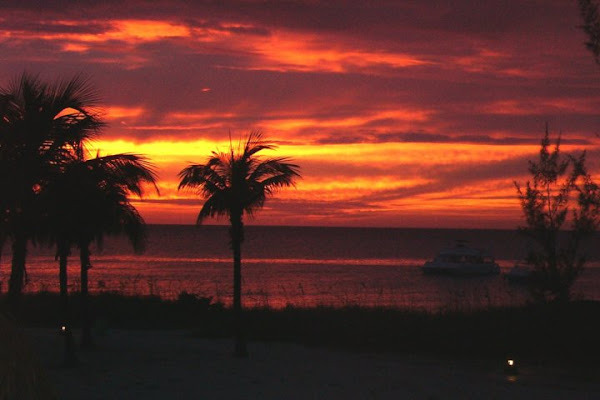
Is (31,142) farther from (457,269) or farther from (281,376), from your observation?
(457,269)

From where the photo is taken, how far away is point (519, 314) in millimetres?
24938

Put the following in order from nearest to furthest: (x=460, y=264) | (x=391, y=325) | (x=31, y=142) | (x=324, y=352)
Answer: (x=31, y=142) → (x=324, y=352) → (x=391, y=325) → (x=460, y=264)

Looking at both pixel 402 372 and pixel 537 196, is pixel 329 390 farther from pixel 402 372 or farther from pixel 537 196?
pixel 537 196

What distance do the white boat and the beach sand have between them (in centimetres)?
7331

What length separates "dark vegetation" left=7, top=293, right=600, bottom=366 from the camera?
73.4 ft

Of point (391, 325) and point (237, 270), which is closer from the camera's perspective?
point (237, 270)

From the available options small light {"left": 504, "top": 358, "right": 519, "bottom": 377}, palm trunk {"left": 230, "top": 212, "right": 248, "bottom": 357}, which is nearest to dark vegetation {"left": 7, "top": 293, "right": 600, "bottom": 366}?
small light {"left": 504, "top": 358, "right": 519, "bottom": 377}

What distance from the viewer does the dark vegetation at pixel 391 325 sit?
22375 millimetres

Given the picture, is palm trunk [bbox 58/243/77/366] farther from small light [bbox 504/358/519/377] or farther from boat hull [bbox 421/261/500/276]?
boat hull [bbox 421/261/500/276]

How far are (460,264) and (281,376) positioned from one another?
80704 millimetres

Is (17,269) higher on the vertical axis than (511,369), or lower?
higher

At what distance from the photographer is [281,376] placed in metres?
17.7

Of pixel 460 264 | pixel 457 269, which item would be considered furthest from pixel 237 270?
pixel 460 264

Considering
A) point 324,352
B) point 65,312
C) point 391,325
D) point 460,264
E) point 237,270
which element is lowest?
point 324,352
